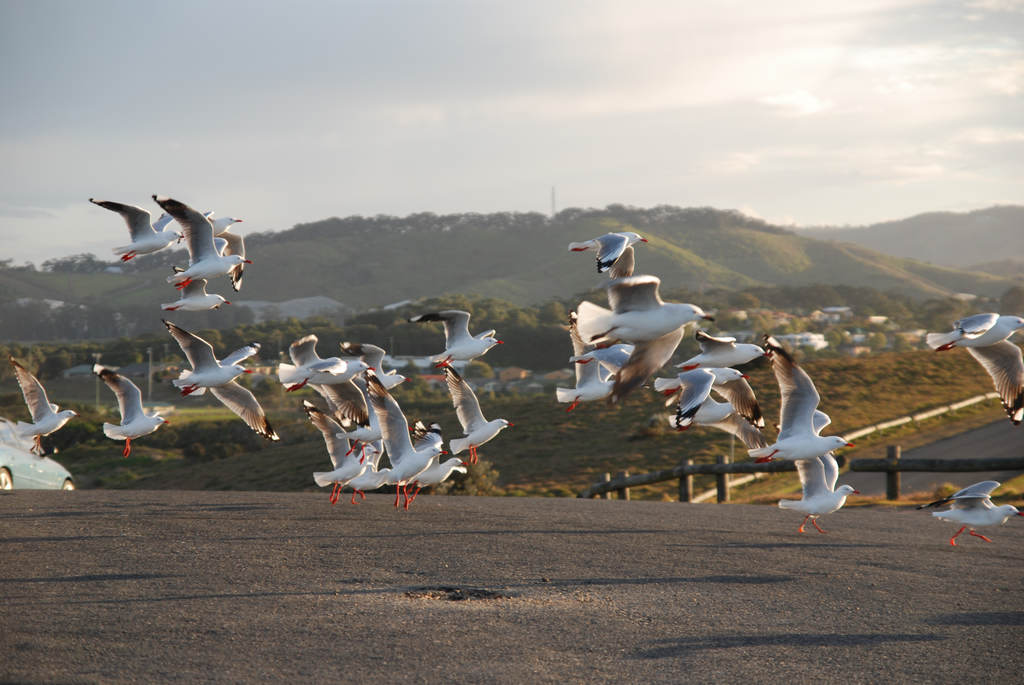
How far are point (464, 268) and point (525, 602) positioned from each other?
179m

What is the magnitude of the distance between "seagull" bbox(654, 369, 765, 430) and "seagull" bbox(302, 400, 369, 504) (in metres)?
4.71

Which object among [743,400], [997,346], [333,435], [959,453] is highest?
[997,346]

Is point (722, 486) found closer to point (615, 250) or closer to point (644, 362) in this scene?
point (615, 250)

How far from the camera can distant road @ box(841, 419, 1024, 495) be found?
28188mm

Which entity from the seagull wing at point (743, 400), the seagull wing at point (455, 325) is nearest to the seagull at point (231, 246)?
the seagull wing at point (455, 325)

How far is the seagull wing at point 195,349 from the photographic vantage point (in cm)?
1248

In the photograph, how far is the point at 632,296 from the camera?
29.0 feet

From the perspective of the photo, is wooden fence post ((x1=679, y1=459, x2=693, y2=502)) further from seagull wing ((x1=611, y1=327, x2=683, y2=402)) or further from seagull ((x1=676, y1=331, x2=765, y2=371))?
seagull wing ((x1=611, y1=327, x2=683, y2=402))

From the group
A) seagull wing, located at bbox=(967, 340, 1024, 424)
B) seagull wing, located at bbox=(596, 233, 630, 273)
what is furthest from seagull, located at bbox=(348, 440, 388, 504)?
seagull wing, located at bbox=(967, 340, 1024, 424)

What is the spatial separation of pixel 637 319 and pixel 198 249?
21.5ft

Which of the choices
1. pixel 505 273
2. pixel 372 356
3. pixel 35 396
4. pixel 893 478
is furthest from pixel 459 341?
pixel 505 273

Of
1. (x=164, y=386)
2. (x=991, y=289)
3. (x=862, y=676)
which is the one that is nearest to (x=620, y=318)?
(x=862, y=676)

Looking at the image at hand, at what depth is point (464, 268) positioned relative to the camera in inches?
7367

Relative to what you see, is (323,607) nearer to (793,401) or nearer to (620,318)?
(620,318)
